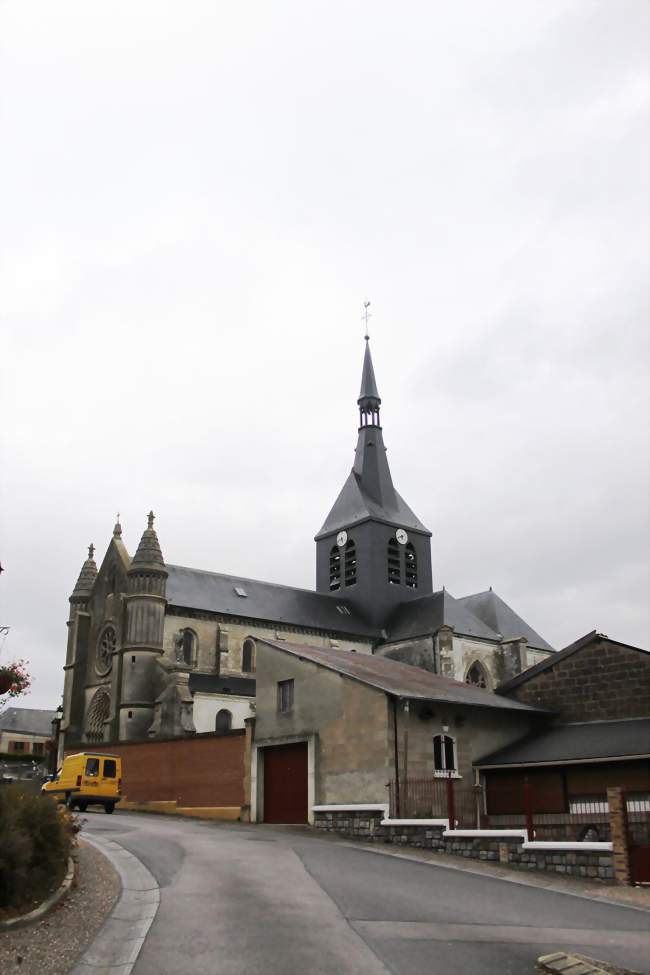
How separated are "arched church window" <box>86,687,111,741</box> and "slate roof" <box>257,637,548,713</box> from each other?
1910 centimetres

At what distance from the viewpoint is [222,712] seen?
40.9m

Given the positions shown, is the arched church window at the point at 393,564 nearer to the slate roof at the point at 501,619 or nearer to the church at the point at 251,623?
the church at the point at 251,623

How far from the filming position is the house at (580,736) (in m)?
20.3

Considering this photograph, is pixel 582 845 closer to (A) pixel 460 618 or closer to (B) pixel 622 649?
(B) pixel 622 649

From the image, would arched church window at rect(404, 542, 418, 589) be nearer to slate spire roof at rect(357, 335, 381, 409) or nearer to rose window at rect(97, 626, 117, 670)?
slate spire roof at rect(357, 335, 381, 409)

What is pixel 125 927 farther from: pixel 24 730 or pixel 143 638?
pixel 24 730

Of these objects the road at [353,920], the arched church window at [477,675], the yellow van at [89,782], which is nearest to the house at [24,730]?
the arched church window at [477,675]

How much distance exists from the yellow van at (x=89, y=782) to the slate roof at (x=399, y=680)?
6.03 m

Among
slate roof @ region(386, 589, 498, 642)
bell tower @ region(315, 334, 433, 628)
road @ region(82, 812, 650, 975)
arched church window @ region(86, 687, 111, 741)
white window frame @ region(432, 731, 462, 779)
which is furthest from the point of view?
bell tower @ region(315, 334, 433, 628)

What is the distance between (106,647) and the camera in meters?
45.6

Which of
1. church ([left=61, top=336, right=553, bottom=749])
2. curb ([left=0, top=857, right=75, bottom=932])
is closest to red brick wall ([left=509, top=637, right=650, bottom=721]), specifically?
church ([left=61, top=336, right=553, bottom=749])

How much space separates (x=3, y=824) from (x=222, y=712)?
3154 cm

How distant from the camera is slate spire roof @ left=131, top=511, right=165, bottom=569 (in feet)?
140

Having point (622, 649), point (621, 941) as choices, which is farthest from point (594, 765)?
point (621, 941)
